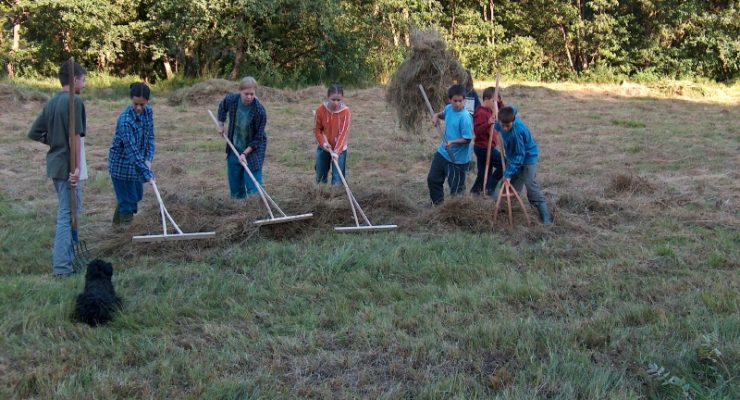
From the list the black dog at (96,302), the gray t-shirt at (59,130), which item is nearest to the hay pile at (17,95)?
the gray t-shirt at (59,130)

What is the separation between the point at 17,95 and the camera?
659 inches

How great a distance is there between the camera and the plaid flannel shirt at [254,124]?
7.09 m

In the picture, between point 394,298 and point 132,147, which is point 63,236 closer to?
point 132,147

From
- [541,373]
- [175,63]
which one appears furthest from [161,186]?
[175,63]

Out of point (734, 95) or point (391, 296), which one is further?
point (734, 95)

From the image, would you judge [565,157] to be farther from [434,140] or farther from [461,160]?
[461,160]

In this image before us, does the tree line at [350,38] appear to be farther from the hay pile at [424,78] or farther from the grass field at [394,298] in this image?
the grass field at [394,298]

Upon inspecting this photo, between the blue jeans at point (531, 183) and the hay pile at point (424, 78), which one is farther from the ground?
the hay pile at point (424, 78)

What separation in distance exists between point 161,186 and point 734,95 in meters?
18.4

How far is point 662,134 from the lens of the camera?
43.3 ft

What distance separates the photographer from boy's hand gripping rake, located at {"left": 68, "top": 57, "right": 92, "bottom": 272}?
5.14 meters

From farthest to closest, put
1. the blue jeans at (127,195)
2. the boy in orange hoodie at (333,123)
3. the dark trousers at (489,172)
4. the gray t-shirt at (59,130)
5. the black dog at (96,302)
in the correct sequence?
the dark trousers at (489,172) < the boy in orange hoodie at (333,123) < the blue jeans at (127,195) < the gray t-shirt at (59,130) < the black dog at (96,302)

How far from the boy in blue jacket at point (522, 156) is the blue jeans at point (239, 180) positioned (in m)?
2.67

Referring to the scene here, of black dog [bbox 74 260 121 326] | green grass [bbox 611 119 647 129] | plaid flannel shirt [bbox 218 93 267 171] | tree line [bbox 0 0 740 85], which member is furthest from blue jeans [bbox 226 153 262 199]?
tree line [bbox 0 0 740 85]
